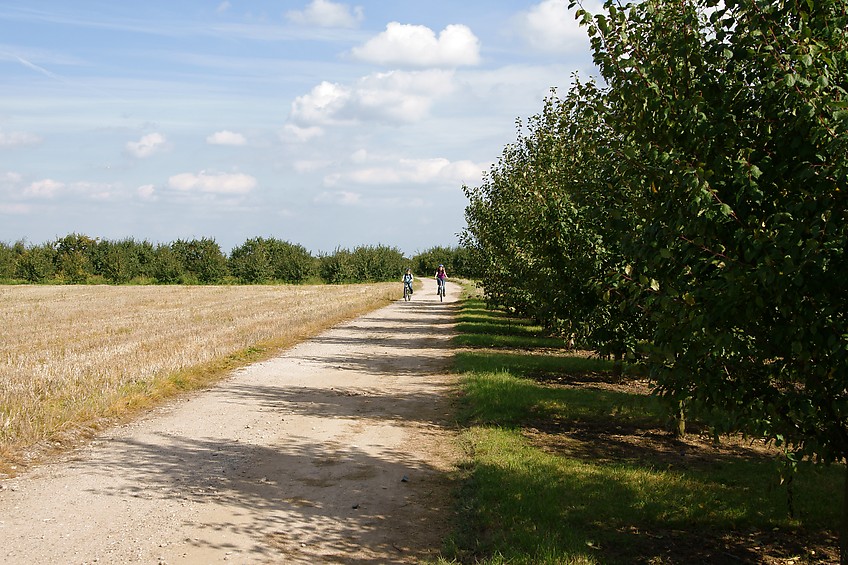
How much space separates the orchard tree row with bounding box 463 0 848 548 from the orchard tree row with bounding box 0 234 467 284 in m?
74.7

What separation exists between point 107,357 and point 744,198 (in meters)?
14.7

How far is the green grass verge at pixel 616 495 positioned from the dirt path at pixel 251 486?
1.84ft

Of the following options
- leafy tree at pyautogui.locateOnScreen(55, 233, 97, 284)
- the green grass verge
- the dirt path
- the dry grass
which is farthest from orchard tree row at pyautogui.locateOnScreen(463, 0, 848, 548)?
leafy tree at pyautogui.locateOnScreen(55, 233, 97, 284)

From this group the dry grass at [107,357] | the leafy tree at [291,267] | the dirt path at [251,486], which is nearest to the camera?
the dirt path at [251,486]

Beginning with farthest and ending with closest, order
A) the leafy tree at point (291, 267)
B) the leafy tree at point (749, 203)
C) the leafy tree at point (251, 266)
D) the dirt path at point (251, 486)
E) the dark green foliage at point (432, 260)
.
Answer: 1. the dark green foliage at point (432, 260)
2. the leafy tree at point (291, 267)
3. the leafy tree at point (251, 266)
4. the dirt path at point (251, 486)
5. the leafy tree at point (749, 203)

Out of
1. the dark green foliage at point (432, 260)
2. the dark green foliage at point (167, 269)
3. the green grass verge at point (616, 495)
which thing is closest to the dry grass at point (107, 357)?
the green grass verge at point (616, 495)

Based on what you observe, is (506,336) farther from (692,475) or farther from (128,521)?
(128,521)

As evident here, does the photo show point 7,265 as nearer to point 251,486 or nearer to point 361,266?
point 361,266

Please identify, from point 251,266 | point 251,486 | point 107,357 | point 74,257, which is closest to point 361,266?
point 251,266

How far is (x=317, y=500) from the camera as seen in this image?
6.75 m

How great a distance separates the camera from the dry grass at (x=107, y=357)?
9.12m

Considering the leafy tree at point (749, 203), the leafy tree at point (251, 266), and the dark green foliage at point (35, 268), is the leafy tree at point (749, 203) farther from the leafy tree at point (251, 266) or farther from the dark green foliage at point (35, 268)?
the dark green foliage at point (35, 268)

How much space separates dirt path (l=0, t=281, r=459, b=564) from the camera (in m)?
5.52

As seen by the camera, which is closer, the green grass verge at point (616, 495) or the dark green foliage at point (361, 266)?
the green grass verge at point (616, 495)
